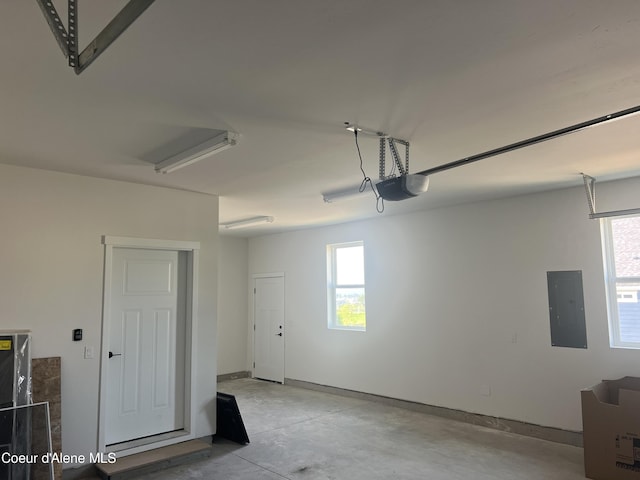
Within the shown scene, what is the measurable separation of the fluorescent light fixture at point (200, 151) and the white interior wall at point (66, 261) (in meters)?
0.92

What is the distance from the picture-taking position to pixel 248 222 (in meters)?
6.81

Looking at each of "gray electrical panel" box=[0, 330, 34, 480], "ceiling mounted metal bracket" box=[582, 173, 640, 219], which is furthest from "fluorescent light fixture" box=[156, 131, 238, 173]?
"ceiling mounted metal bracket" box=[582, 173, 640, 219]

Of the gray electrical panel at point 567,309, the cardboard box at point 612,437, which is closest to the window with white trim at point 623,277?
the gray electrical panel at point 567,309

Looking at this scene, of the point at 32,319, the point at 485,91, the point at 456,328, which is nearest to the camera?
the point at 485,91

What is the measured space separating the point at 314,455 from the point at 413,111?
3466 mm

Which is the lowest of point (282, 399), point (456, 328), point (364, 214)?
point (282, 399)

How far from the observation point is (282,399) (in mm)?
6805

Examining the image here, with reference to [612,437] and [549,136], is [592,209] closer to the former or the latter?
[549,136]

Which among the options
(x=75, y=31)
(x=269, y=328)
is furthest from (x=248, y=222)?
Answer: (x=75, y=31)

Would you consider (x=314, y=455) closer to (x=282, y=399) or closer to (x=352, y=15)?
(x=282, y=399)

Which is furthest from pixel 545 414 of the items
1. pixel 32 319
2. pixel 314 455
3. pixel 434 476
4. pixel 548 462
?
pixel 32 319

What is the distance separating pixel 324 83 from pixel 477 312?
4.10m

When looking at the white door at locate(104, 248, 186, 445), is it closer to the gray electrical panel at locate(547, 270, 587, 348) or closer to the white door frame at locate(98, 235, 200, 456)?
the white door frame at locate(98, 235, 200, 456)

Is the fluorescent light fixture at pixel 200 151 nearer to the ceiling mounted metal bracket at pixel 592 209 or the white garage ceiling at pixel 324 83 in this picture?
the white garage ceiling at pixel 324 83
